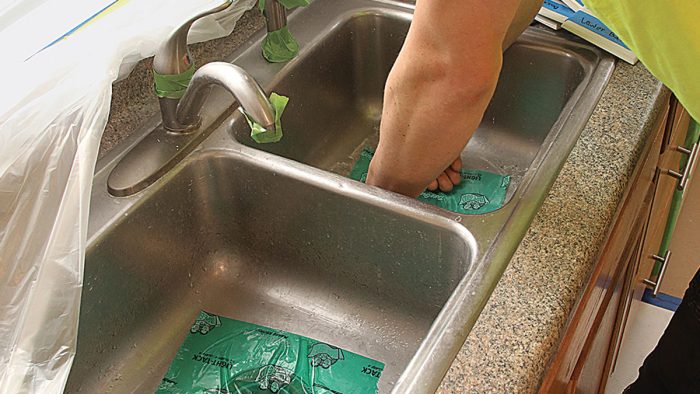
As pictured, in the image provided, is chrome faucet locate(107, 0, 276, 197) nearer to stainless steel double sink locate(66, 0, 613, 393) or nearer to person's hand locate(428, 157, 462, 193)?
stainless steel double sink locate(66, 0, 613, 393)

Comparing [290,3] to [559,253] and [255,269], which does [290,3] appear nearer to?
[255,269]

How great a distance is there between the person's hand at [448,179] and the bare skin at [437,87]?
0.20 meters

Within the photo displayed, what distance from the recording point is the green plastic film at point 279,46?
3.93 feet

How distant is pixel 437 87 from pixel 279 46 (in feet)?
1.19

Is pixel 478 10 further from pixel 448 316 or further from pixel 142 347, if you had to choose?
pixel 142 347

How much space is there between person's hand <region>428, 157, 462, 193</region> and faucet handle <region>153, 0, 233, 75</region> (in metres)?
0.43

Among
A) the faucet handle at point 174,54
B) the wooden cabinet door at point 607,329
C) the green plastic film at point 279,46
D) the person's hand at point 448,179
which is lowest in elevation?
the wooden cabinet door at point 607,329

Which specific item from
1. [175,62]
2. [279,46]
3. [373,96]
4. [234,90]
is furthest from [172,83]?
[373,96]

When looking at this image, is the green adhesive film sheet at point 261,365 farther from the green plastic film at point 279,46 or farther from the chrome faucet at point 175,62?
the green plastic film at point 279,46

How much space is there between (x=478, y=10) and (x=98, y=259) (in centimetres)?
50

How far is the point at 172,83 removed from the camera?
100 centimetres

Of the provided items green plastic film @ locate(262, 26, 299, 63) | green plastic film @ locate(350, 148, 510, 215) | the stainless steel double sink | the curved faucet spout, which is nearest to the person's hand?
green plastic film @ locate(350, 148, 510, 215)

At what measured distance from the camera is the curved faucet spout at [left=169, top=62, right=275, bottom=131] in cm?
89

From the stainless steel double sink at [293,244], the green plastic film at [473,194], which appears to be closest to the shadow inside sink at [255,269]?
the stainless steel double sink at [293,244]
